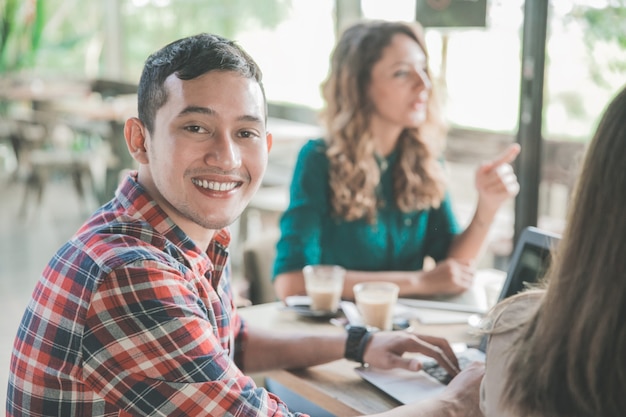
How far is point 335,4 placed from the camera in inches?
200

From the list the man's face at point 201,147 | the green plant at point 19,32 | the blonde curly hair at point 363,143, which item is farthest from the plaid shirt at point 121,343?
the green plant at point 19,32

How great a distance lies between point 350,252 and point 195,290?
3.77 ft

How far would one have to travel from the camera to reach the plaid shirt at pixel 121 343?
1.20 metres

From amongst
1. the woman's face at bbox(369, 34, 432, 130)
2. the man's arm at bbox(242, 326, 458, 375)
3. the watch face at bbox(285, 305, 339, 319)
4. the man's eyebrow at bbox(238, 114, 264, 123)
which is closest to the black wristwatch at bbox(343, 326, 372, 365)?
the man's arm at bbox(242, 326, 458, 375)

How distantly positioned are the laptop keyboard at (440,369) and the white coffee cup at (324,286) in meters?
0.40

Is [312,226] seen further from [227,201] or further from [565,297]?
[565,297]

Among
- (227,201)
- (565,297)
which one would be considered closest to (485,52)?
(227,201)

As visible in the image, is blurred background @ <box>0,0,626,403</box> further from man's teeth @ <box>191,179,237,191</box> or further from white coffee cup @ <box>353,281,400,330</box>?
man's teeth @ <box>191,179,237,191</box>

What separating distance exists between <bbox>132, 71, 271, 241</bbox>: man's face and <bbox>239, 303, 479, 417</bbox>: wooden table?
42cm

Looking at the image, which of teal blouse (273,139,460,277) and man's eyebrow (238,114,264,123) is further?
teal blouse (273,139,460,277)

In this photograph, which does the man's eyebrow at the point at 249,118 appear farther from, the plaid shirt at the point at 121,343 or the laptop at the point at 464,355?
the laptop at the point at 464,355

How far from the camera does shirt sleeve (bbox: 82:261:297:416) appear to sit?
3.93ft

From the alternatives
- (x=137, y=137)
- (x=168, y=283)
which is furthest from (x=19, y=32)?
(x=168, y=283)

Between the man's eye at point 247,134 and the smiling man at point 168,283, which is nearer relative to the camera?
the smiling man at point 168,283
